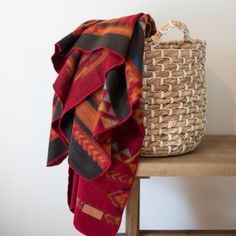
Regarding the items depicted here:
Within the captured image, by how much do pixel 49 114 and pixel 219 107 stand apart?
0.63 m

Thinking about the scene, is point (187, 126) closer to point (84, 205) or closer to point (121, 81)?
point (121, 81)

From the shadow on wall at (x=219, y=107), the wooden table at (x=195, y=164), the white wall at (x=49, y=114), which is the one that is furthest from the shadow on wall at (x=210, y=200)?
the wooden table at (x=195, y=164)

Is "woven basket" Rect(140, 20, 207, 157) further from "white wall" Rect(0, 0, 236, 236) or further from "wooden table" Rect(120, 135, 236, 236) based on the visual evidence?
"white wall" Rect(0, 0, 236, 236)

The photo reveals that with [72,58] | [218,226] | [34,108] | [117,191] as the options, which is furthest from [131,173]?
[218,226]

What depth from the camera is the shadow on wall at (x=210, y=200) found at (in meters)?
1.25

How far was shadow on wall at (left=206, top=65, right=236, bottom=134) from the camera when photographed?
1177 millimetres

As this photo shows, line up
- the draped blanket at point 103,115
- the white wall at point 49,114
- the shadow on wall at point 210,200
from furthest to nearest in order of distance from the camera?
the shadow on wall at point 210,200 → the white wall at point 49,114 → the draped blanket at point 103,115

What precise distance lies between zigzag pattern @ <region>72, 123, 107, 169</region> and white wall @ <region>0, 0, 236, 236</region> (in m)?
0.49

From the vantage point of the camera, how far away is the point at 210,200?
1.26 meters

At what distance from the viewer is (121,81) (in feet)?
2.39

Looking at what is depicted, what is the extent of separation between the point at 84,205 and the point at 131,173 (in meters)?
0.13

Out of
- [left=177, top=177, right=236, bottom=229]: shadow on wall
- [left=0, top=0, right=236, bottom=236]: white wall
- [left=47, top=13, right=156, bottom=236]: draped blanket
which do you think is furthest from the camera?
[left=177, top=177, right=236, bottom=229]: shadow on wall

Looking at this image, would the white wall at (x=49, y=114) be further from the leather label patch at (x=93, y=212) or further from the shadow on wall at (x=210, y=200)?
the leather label patch at (x=93, y=212)

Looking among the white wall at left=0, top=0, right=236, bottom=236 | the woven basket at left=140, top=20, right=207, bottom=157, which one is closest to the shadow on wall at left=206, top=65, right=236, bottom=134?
the white wall at left=0, top=0, right=236, bottom=236
